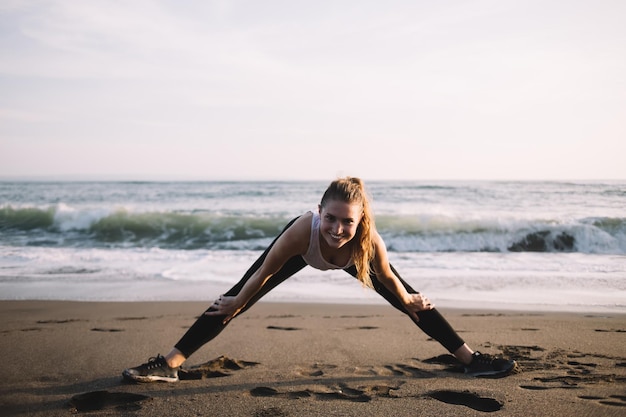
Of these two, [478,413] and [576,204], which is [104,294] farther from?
[576,204]

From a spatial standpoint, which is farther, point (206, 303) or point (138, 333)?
point (206, 303)

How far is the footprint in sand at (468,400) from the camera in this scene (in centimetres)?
290

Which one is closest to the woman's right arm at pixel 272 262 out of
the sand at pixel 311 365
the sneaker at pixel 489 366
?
the sand at pixel 311 365

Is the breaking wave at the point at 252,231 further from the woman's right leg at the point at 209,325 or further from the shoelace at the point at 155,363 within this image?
the shoelace at the point at 155,363

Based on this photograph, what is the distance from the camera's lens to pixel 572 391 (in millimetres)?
3129

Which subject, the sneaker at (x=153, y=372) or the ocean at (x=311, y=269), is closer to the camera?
the sneaker at (x=153, y=372)

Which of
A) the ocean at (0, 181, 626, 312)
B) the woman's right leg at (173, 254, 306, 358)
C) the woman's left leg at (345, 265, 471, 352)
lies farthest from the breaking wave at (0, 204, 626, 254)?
the woman's right leg at (173, 254, 306, 358)

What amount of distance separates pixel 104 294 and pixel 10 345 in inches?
110

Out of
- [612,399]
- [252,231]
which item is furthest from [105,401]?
[252,231]

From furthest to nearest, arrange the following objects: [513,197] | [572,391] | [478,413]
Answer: [513,197]
[572,391]
[478,413]

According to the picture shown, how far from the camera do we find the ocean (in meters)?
7.38

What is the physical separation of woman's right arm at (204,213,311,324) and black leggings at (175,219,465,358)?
56 mm

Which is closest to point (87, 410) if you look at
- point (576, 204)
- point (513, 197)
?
point (576, 204)

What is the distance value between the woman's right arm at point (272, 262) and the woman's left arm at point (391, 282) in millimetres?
472
